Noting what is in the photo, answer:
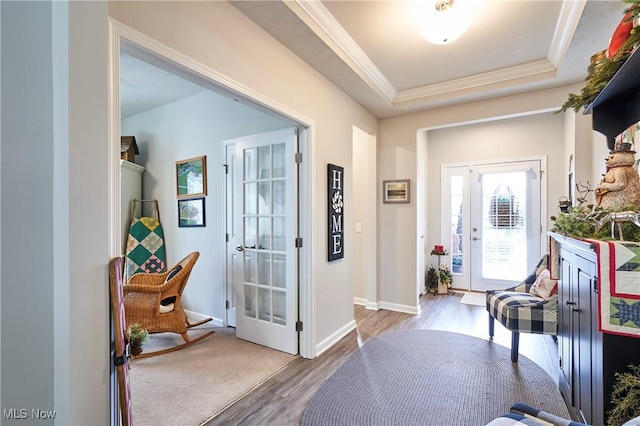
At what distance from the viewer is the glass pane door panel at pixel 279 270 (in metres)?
2.87

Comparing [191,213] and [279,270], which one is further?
[191,213]

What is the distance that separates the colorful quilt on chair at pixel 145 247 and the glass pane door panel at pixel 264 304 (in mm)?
1749

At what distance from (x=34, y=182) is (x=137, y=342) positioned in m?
0.89

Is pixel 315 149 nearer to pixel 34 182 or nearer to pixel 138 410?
pixel 34 182

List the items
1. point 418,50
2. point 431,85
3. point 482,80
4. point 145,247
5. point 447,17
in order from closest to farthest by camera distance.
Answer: point 447,17 → point 418,50 → point 482,80 → point 431,85 → point 145,247

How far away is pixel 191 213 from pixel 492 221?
4588mm

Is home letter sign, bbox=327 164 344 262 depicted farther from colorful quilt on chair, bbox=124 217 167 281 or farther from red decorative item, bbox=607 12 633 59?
colorful quilt on chair, bbox=124 217 167 281

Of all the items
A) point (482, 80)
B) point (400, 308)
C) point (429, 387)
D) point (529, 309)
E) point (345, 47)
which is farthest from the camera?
point (400, 308)

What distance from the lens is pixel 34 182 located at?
94 centimetres

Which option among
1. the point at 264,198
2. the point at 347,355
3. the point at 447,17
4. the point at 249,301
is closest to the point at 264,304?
the point at 249,301

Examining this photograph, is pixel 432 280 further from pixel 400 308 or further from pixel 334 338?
pixel 334 338

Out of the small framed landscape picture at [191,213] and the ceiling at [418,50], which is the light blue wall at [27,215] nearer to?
the ceiling at [418,50]

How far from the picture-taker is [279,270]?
2895 millimetres

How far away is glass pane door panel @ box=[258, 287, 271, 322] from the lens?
9.67 feet
